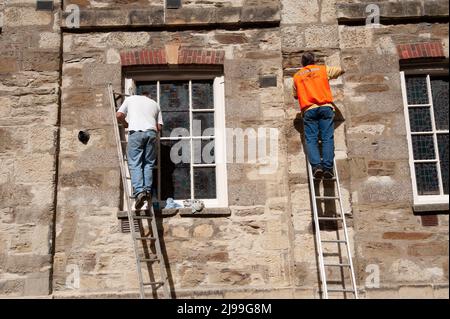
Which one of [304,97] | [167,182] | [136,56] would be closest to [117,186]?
[167,182]

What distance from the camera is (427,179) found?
684cm

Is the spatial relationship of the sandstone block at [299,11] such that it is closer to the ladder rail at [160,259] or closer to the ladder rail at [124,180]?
the ladder rail at [124,180]

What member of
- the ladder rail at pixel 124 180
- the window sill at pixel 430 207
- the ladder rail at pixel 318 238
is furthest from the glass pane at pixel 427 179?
the ladder rail at pixel 124 180

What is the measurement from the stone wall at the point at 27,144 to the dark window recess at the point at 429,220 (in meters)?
4.18

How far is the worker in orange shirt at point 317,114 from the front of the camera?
6.34 metres

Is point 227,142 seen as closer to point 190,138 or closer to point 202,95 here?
point 190,138

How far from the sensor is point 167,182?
6.87 meters

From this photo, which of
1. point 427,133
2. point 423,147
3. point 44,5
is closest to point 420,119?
point 427,133

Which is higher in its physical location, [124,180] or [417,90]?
[417,90]

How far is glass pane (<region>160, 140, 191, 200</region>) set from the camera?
684 centimetres

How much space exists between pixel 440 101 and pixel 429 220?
1.54m

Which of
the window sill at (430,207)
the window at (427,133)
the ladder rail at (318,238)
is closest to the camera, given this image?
the ladder rail at (318,238)
